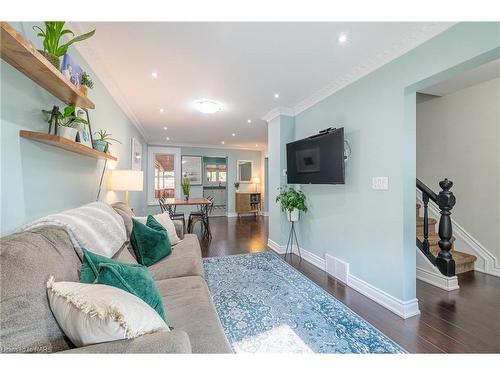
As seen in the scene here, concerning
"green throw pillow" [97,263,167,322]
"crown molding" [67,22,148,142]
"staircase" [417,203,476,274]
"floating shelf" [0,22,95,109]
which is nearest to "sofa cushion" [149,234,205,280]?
"green throw pillow" [97,263,167,322]

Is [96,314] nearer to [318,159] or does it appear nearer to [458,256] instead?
[318,159]

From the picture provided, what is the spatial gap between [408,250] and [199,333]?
6.36ft

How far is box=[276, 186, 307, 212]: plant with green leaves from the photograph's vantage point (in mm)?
3197

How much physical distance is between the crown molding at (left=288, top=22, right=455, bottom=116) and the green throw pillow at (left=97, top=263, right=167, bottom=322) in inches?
105

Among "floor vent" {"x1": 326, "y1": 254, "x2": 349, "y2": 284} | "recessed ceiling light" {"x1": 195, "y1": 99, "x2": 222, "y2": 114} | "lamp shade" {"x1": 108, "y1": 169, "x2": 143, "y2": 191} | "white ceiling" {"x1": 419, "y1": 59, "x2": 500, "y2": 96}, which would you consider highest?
"white ceiling" {"x1": 419, "y1": 59, "x2": 500, "y2": 96}

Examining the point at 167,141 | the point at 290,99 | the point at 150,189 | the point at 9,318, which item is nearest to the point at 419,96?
the point at 290,99

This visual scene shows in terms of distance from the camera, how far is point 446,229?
7.97 ft

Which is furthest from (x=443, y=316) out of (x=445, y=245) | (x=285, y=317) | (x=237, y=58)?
(x=237, y=58)

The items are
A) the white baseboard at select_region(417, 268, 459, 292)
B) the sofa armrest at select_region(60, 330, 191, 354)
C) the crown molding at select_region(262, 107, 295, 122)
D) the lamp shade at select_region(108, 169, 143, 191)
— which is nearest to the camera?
the sofa armrest at select_region(60, 330, 191, 354)

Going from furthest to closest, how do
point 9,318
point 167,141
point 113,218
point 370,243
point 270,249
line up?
point 167,141 < point 270,249 < point 370,243 < point 113,218 < point 9,318

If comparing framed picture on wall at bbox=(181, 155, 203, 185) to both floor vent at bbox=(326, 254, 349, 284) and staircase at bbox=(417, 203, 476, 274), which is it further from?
staircase at bbox=(417, 203, 476, 274)

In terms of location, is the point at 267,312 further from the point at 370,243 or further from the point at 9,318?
the point at 9,318

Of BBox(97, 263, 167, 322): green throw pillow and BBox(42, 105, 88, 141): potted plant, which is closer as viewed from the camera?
BBox(97, 263, 167, 322): green throw pillow
